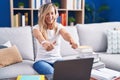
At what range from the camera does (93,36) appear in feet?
9.75

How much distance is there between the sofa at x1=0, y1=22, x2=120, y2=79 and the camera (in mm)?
2189

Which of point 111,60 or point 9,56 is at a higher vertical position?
point 9,56

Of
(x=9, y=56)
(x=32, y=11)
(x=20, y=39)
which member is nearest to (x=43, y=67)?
(x=9, y=56)

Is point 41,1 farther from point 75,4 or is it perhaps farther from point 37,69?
point 37,69

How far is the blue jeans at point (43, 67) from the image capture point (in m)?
1.92

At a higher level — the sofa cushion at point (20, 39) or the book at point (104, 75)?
the sofa cushion at point (20, 39)

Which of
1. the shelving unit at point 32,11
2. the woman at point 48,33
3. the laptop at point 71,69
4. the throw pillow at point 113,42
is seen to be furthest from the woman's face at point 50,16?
the shelving unit at point 32,11

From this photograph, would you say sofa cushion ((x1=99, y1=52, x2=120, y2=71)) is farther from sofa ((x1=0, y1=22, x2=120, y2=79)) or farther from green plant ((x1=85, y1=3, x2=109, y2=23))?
green plant ((x1=85, y1=3, x2=109, y2=23))

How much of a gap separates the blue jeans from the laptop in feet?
1.54

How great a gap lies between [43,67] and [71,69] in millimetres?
610

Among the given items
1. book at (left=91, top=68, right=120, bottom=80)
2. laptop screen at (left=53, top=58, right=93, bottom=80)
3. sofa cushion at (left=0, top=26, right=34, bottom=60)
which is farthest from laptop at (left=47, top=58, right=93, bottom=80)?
sofa cushion at (left=0, top=26, right=34, bottom=60)

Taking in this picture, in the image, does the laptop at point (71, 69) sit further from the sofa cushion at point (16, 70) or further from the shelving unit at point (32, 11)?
the shelving unit at point (32, 11)

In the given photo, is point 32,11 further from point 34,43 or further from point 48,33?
point 48,33

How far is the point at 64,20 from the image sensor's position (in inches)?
144
